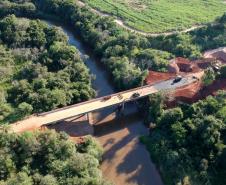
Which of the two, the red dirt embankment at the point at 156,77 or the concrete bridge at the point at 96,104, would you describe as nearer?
the concrete bridge at the point at 96,104

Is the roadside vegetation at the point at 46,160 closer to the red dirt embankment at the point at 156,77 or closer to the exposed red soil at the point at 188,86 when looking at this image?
the exposed red soil at the point at 188,86

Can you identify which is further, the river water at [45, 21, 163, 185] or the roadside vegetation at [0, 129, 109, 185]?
the river water at [45, 21, 163, 185]

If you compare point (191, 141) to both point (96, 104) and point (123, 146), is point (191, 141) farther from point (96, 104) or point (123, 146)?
point (96, 104)

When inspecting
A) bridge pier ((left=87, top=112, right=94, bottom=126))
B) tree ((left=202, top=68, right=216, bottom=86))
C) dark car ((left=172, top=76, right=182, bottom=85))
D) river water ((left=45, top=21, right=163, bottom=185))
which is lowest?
river water ((left=45, top=21, right=163, bottom=185))

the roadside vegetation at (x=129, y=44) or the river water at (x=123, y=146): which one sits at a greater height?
the roadside vegetation at (x=129, y=44)

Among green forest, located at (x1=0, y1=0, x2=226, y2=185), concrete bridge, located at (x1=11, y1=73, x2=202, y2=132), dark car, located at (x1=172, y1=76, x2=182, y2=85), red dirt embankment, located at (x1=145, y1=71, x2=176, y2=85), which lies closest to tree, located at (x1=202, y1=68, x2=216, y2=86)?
concrete bridge, located at (x1=11, y1=73, x2=202, y2=132)

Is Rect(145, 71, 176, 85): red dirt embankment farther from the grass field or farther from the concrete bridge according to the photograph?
the grass field

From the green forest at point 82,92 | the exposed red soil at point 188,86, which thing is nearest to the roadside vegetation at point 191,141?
the green forest at point 82,92
